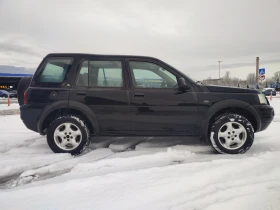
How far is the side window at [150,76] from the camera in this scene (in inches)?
144

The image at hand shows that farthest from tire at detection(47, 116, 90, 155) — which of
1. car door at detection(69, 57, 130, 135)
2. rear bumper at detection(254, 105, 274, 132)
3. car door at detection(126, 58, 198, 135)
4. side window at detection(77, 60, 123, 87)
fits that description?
rear bumper at detection(254, 105, 274, 132)

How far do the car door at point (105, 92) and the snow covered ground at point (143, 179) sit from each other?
53 centimetres

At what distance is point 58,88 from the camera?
11.8 ft

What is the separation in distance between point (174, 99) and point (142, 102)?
21.7 inches

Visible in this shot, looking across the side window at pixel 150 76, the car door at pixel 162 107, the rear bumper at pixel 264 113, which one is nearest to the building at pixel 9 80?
the side window at pixel 150 76

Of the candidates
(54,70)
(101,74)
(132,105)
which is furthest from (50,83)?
(132,105)

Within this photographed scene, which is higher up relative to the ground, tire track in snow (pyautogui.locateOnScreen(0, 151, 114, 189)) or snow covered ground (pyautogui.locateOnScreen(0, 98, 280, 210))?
snow covered ground (pyautogui.locateOnScreen(0, 98, 280, 210))

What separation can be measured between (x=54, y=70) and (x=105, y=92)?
3.29 ft

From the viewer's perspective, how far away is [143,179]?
2561mm

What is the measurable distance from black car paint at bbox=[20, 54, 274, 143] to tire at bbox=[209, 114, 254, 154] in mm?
176

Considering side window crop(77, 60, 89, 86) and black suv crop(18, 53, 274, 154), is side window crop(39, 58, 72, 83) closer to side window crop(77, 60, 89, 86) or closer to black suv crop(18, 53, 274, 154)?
black suv crop(18, 53, 274, 154)

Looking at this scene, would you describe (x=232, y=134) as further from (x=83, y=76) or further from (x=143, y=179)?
(x=83, y=76)

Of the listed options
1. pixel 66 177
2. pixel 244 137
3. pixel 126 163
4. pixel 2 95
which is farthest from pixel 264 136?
pixel 2 95

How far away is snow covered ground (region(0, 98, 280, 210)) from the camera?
208cm
